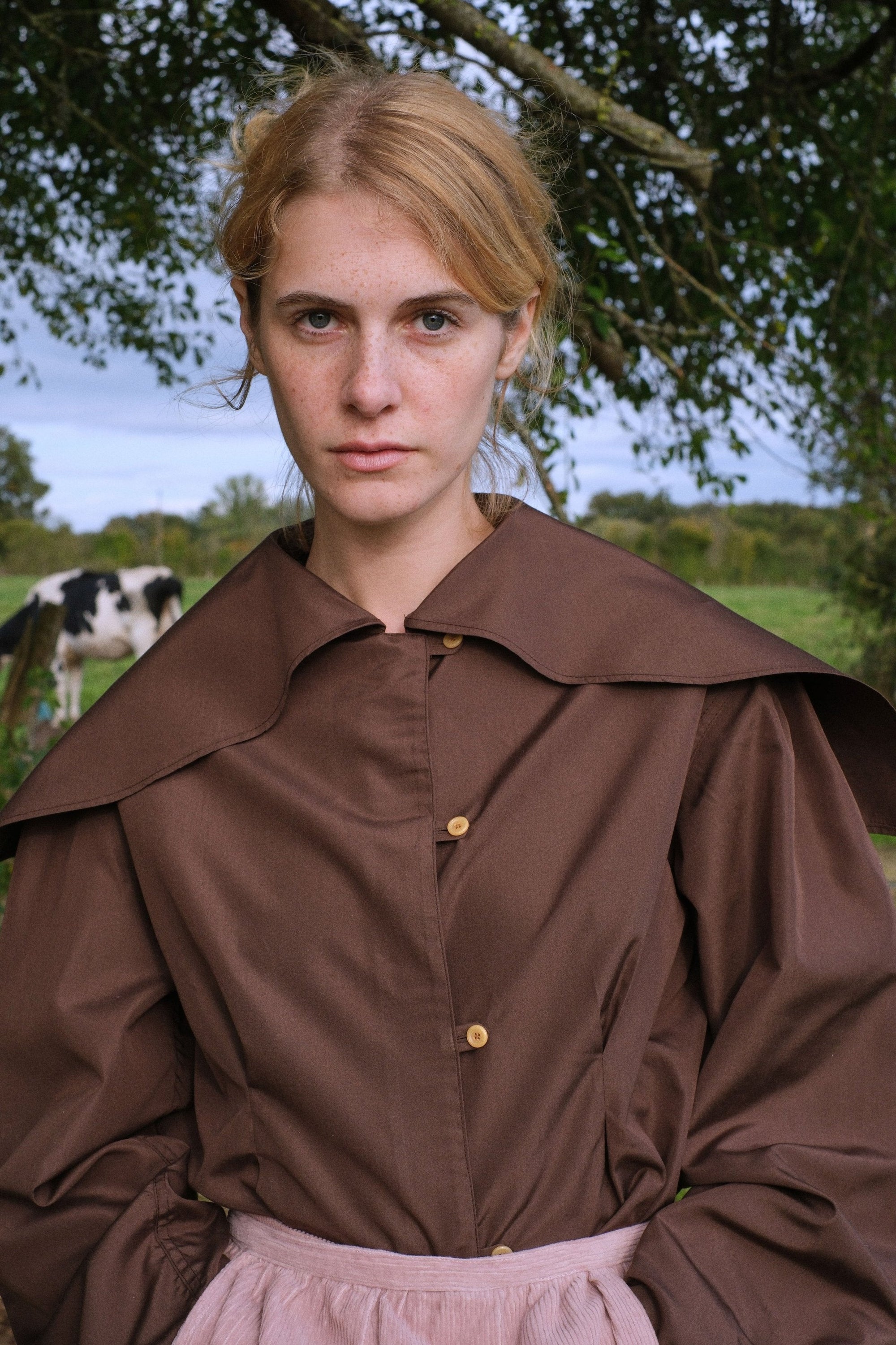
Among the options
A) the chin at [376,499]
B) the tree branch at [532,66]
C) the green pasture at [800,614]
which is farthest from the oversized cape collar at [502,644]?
the green pasture at [800,614]

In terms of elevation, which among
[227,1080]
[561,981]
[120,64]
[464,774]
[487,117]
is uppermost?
[120,64]

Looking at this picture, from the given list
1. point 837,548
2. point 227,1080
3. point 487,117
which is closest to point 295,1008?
point 227,1080

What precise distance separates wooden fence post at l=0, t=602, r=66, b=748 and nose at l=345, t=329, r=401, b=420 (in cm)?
434

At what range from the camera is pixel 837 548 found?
9.50 meters

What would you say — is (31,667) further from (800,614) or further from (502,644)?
(800,614)

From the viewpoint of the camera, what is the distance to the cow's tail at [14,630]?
→ 20.8 ft

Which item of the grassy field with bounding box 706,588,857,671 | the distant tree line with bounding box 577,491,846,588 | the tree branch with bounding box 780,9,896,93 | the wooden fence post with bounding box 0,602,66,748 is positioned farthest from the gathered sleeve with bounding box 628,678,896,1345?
the grassy field with bounding box 706,588,857,671

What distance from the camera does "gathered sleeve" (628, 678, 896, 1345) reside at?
4.53 feet

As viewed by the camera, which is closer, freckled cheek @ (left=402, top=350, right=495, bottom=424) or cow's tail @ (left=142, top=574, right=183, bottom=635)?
freckled cheek @ (left=402, top=350, right=495, bottom=424)

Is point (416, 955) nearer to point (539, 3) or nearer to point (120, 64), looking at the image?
point (539, 3)

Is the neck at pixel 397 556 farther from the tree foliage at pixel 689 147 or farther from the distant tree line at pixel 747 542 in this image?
the distant tree line at pixel 747 542

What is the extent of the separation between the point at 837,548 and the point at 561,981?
8.63 m

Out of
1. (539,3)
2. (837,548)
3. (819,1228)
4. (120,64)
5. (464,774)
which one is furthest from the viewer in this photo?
(837,548)

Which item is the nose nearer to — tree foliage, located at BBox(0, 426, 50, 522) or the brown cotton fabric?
the brown cotton fabric
